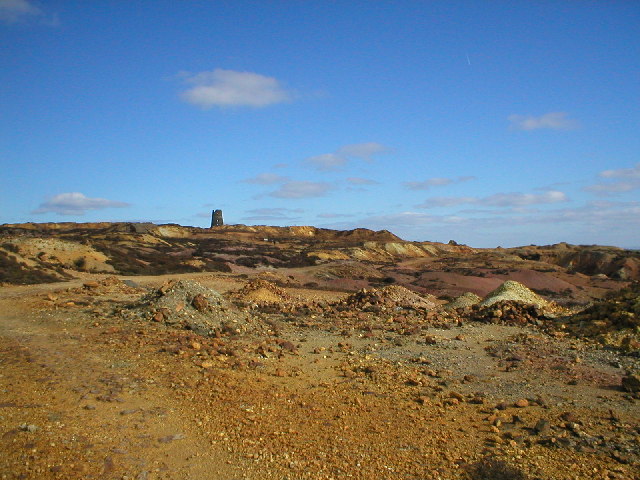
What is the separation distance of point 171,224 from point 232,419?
64.6m

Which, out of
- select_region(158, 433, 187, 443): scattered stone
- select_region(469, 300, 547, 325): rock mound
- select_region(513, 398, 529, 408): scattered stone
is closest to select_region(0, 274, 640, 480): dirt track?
select_region(158, 433, 187, 443): scattered stone

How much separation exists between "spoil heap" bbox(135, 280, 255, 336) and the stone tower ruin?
68.0 metres

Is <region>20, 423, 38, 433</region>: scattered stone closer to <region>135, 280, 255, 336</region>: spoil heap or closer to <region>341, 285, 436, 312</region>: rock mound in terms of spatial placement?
<region>135, 280, 255, 336</region>: spoil heap

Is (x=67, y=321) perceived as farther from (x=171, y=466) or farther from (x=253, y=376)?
(x=171, y=466)

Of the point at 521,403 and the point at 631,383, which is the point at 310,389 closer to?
the point at 521,403

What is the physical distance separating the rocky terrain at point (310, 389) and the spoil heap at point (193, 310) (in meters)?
0.05

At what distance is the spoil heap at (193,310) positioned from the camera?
11484 mm

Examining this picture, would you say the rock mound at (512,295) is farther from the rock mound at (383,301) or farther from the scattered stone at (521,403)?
the scattered stone at (521,403)

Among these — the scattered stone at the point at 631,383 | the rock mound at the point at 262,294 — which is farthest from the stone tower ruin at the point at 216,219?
the scattered stone at the point at 631,383

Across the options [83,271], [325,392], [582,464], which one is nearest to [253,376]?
[325,392]

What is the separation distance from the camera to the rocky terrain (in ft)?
17.4

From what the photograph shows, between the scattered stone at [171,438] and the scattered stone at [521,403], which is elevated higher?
the scattered stone at [521,403]

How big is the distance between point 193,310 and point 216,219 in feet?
230

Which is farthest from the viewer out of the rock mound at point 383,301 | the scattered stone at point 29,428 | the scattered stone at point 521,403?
the rock mound at point 383,301
